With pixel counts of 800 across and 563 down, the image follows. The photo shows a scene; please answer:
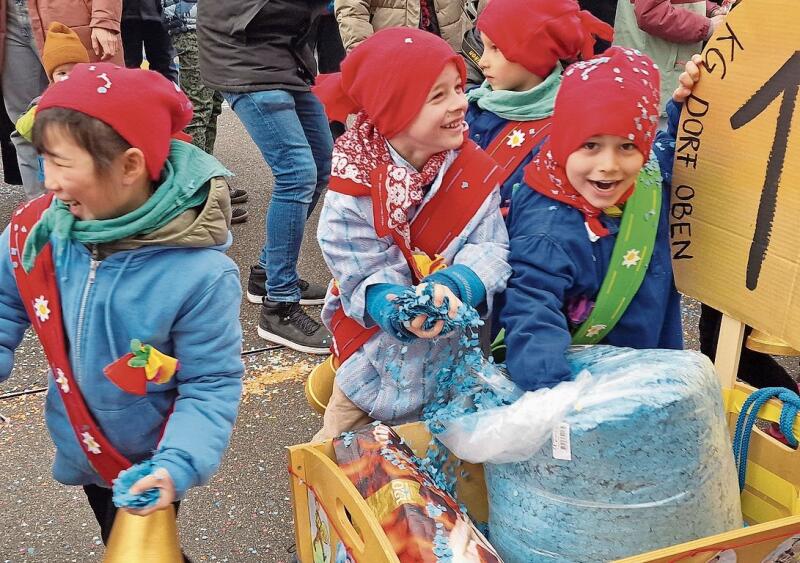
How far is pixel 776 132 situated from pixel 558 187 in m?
0.48

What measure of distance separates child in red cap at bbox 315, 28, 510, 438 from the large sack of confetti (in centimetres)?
29

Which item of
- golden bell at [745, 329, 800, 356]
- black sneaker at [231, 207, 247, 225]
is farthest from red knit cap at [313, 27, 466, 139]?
black sneaker at [231, 207, 247, 225]

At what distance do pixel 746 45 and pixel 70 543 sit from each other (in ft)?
7.29

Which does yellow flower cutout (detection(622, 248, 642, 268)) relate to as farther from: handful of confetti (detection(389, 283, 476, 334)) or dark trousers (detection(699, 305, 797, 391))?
dark trousers (detection(699, 305, 797, 391))

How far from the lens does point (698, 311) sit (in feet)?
13.0

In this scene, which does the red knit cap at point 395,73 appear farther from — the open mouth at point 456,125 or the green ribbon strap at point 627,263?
the green ribbon strap at point 627,263

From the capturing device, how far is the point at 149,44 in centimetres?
509

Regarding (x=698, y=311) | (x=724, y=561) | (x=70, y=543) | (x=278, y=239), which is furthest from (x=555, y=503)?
(x=698, y=311)

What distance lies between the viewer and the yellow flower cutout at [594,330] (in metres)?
1.94

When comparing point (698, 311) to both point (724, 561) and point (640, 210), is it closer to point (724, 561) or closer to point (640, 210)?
point (640, 210)

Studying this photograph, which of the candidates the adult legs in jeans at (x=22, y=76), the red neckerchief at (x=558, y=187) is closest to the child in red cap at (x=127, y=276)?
the red neckerchief at (x=558, y=187)

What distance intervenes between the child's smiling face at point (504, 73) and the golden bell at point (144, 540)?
164 centimetres

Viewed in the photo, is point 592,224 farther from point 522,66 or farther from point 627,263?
point 522,66

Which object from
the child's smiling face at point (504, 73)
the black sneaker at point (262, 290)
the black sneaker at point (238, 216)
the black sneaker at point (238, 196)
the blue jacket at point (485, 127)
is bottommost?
the black sneaker at point (238, 196)
